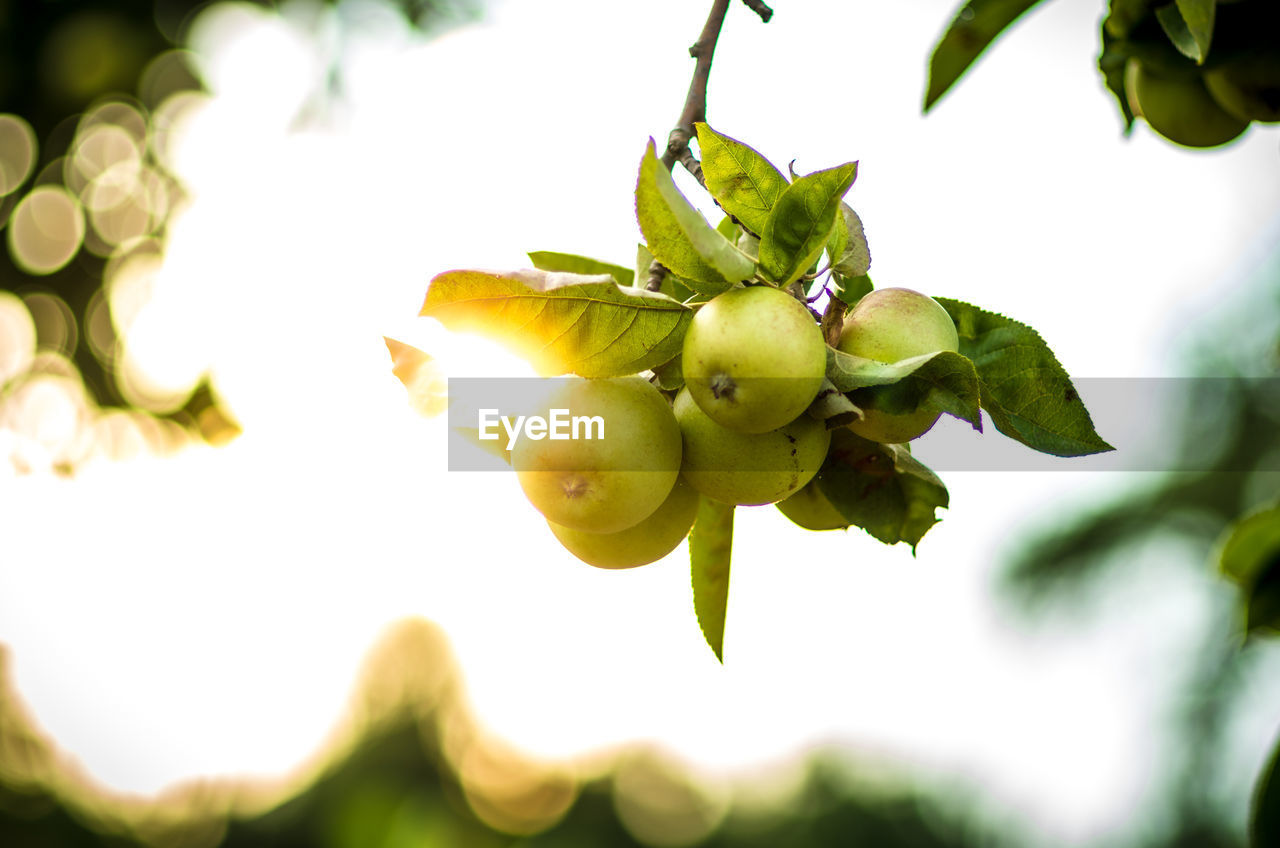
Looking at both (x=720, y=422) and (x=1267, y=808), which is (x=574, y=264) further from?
(x=1267, y=808)

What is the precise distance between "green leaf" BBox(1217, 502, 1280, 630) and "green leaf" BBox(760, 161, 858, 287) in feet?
3.80

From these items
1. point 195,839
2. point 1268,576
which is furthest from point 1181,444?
point 195,839

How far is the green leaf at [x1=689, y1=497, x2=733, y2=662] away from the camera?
49.1 inches

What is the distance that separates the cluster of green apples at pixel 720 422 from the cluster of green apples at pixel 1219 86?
64 centimetres

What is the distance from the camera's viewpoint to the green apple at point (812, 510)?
1207mm

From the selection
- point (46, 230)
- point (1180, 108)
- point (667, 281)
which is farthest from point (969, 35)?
point (46, 230)

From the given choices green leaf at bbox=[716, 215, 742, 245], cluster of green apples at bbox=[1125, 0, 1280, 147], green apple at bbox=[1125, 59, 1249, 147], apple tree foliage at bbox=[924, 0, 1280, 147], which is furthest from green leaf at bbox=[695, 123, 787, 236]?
green apple at bbox=[1125, 59, 1249, 147]

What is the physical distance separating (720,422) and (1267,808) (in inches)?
49.2

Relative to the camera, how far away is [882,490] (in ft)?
3.82

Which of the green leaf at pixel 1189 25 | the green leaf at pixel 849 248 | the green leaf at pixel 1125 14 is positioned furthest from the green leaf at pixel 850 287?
the green leaf at pixel 1125 14

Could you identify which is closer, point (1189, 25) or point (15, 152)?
point (1189, 25)

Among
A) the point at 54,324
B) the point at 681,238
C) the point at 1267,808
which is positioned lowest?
the point at 54,324

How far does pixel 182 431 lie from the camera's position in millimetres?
7762

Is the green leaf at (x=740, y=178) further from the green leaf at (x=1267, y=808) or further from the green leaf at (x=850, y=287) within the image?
the green leaf at (x=1267, y=808)
